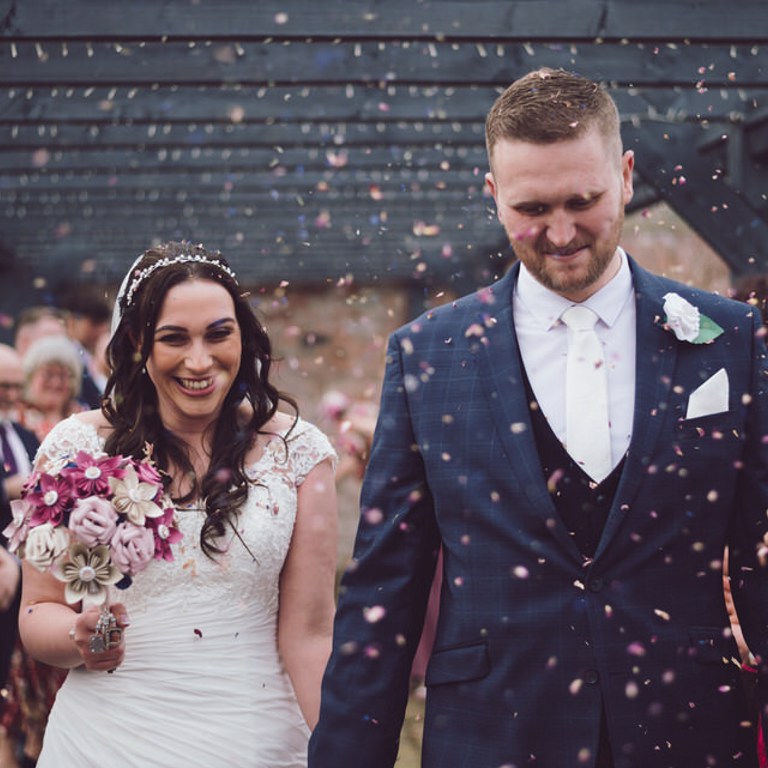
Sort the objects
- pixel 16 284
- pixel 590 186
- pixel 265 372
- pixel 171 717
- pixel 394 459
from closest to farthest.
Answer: pixel 590 186
pixel 394 459
pixel 171 717
pixel 265 372
pixel 16 284

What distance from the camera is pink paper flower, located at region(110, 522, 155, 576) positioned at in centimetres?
286

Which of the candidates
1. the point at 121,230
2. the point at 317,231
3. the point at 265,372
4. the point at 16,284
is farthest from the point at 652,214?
the point at 265,372

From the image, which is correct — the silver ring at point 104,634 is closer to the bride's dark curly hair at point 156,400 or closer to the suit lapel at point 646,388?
the bride's dark curly hair at point 156,400

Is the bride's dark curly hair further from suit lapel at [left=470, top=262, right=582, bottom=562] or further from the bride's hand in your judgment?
suit lapel at [left=470, top=262, right=582, bottom=562]

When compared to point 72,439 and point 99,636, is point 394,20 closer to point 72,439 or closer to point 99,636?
point 72,439

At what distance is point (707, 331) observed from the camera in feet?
8.64

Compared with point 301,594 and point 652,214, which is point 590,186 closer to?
point 301,594

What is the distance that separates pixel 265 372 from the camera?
339cm

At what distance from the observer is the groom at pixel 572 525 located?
2.49m

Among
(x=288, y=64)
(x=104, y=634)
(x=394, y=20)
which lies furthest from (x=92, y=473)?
(x=288, y=64)

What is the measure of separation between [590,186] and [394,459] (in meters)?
0.66

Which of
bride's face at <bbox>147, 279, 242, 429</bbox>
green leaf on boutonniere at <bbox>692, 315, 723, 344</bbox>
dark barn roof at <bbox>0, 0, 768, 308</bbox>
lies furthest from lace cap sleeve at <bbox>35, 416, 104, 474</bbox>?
dark barn roof at <bbox>0, 0, 768, 308</bbox>

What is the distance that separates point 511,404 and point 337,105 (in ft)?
17.5

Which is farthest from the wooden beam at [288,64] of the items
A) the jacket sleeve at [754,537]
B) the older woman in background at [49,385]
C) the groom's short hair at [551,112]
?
the jacket sleeve at [754,537]
